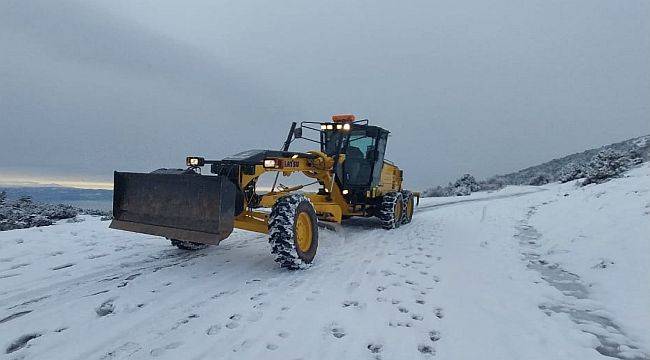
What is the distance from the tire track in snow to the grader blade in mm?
4274

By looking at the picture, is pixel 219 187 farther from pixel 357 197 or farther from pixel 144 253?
pixel 357 197

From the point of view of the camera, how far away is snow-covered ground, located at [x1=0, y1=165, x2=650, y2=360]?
333 cm

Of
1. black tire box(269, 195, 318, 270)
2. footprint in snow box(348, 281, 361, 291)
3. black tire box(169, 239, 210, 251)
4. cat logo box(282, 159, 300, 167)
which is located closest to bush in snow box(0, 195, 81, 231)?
black tire box(169, 239, 210, 251)

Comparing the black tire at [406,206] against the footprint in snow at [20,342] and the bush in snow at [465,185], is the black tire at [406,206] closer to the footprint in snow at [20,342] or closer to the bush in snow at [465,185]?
the footprint in snow at [20,342]

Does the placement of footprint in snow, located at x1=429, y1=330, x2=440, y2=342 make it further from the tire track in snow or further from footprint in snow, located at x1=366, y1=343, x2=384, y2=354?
the tire track in snow

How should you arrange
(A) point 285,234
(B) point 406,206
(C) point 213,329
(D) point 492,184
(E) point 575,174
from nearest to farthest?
1. (C) point 213,329
2. (A) point 285,234
3. (B) point 406,206
4. (E) point 575,174
5. (D) point 492,184

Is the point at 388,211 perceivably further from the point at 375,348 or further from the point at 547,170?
the point at 547,170

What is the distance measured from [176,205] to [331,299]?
273 centimetres

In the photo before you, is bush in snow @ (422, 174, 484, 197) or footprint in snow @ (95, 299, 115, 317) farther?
bush in snow @ (422, 174, 484, 197)

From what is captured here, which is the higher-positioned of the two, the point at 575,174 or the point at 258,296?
the point at 575,174

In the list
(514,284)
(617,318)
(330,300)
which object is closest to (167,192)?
(330,300)

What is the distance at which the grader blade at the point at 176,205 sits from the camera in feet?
17.0

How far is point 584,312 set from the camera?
4328mm

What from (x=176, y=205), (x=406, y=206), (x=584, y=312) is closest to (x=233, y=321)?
(x=176, y=205)
